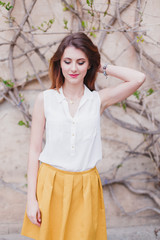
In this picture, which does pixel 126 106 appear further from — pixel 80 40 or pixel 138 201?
pixel 80 40

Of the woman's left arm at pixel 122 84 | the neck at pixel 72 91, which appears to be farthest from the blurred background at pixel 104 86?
the neck at pixel 72 91

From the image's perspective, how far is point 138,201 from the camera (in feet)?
8.54

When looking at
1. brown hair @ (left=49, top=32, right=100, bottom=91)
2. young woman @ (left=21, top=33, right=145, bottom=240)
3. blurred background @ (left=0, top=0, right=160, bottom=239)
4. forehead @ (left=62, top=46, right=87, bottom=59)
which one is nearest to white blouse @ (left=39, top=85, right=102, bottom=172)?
young woman @ (left=21, top=33, right=145, bottom=240)

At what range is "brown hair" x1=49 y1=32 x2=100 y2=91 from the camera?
1428 mm

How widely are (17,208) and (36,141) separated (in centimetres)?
125

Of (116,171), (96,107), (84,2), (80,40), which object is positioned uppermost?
(84,2)

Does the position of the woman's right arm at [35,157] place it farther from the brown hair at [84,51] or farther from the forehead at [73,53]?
the forehead at [73,53]

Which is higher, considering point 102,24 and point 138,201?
point 102,24

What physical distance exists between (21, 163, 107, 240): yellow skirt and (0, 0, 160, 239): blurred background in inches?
34.9

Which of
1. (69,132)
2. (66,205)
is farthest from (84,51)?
(66,205)

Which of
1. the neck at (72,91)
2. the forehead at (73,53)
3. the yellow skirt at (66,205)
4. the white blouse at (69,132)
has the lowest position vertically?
the yellow skirt at (66,205)

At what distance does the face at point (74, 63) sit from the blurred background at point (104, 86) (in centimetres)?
83

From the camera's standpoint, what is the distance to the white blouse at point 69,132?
146 centimetres

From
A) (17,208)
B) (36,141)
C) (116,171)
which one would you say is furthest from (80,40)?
(17,208)
